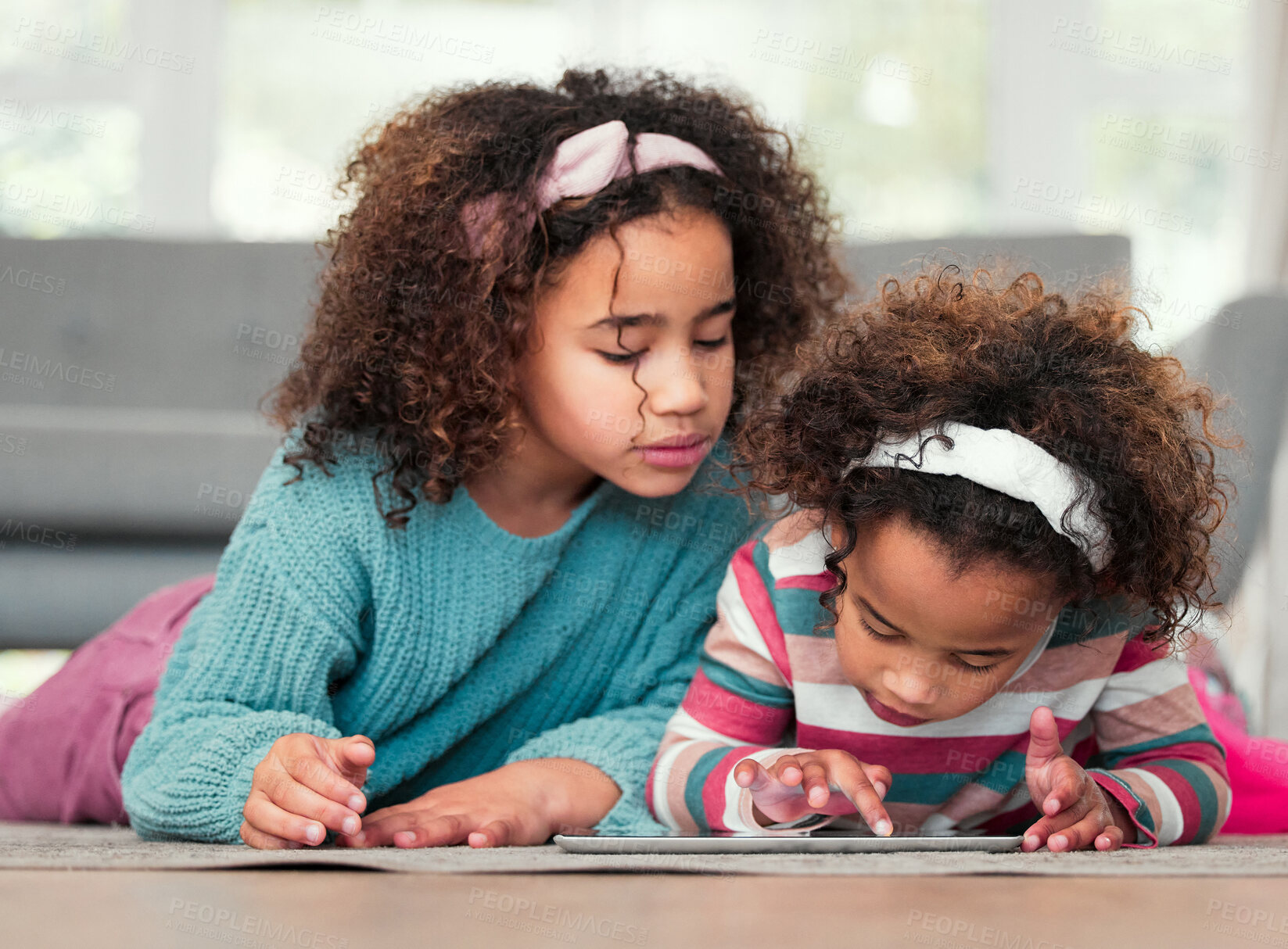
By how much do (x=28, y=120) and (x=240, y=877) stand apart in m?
4.03

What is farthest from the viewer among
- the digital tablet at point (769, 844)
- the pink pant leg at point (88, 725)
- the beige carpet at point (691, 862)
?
the pink pant leg at point (88, 725)

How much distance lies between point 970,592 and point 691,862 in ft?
0.93

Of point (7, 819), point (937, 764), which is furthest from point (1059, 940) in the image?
point (7, 819)

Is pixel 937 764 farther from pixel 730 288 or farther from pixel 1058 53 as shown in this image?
pixel 1058 53

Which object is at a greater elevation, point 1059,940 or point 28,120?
point 28,120

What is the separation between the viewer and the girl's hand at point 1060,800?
0.75m

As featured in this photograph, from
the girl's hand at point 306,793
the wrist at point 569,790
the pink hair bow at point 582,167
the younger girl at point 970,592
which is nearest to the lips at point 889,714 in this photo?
the younger girl at point 970,592

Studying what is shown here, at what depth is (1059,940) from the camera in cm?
46

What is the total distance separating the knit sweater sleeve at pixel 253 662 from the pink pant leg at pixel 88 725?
23 centimetres

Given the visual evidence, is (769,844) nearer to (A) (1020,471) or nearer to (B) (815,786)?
(B) (815,786)

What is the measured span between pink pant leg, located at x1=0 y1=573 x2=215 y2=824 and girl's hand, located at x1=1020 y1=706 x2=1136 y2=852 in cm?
89

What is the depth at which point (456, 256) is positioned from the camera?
41.5 inches

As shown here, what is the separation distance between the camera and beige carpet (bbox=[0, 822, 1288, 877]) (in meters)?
0.56

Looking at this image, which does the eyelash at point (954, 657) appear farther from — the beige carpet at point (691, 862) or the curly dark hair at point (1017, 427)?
the beige carpet at point (691, 862)
